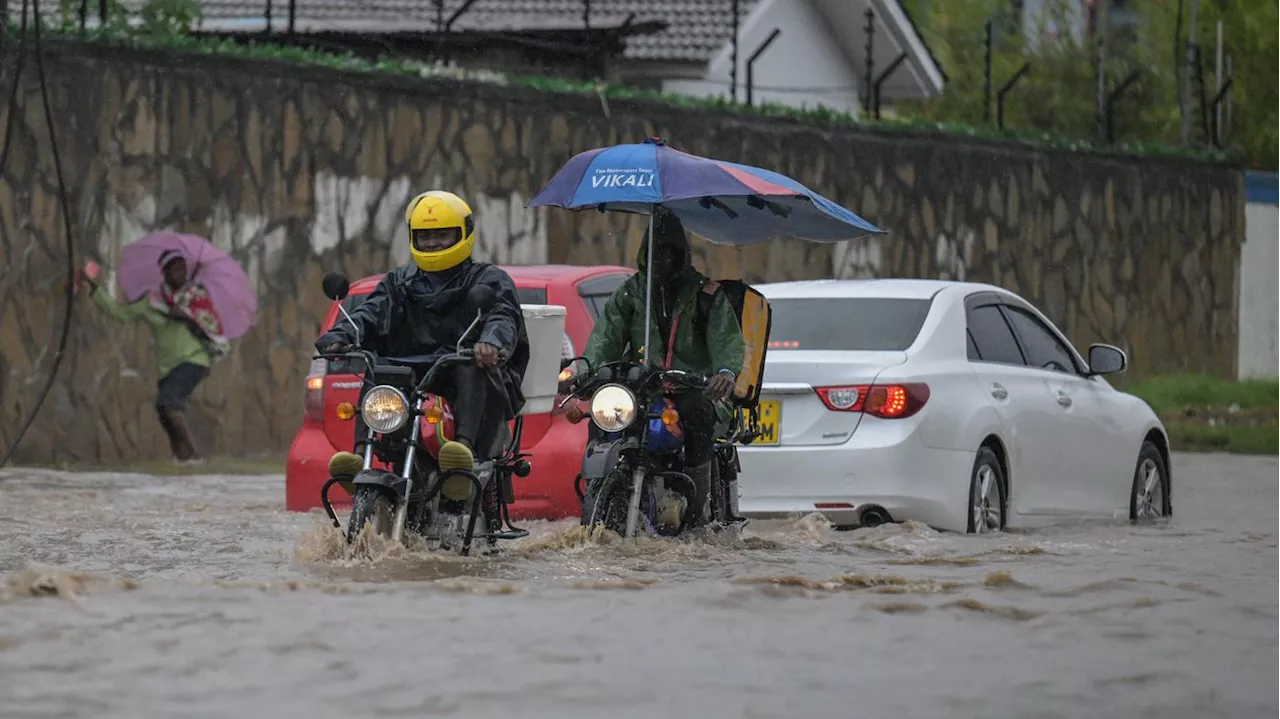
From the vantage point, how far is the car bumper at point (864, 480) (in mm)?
12000

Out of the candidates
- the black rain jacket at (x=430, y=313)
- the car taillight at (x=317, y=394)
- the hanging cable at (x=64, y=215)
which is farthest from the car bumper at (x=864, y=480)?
the hanging cable at (x=64, y=215)

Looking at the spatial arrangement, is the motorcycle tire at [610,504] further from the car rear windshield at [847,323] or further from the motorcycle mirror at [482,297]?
the car rear windshield at [847,323]

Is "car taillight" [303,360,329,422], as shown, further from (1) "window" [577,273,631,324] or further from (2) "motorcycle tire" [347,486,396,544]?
(2) "motorcycle tire" [347,486,396,544]

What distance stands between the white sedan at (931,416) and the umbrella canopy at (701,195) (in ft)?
2.57

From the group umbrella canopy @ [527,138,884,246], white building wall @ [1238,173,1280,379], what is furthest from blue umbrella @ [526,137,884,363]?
white building wall @ [1238,173,1280,379]

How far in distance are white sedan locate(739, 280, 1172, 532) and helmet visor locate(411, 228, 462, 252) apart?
2.33m

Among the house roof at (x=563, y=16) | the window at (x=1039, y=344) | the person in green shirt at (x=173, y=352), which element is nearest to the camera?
the window at (x=1039, y=344)

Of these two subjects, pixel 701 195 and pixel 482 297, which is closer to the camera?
pixel 482 297

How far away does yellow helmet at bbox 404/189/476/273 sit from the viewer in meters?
10.4

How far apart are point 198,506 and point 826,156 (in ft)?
38.5

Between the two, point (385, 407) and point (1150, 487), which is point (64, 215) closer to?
point (1150, 487)

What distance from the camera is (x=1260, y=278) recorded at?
31.6 metres

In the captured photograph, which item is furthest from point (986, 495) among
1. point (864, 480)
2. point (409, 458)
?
point (409, 458)

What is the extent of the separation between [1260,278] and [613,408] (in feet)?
74.0
